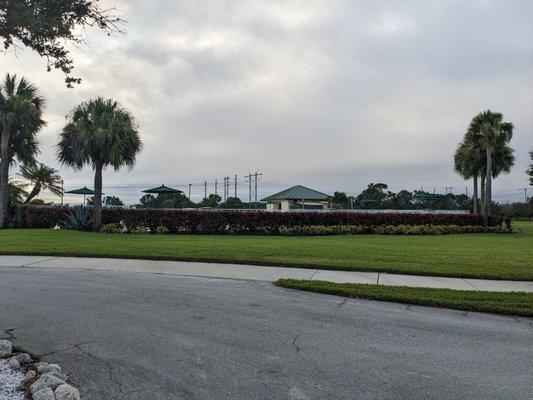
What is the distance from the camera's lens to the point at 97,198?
2170 centimetres

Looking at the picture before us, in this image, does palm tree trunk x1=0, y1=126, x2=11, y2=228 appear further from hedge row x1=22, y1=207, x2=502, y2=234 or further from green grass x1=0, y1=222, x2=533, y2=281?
green grass x1=0, y1=222, x2=533, y2=281

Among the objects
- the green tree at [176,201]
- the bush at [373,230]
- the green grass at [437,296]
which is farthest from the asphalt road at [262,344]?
the green tree at [176,201]

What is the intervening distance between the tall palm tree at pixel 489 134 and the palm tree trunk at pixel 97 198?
23.6 meters

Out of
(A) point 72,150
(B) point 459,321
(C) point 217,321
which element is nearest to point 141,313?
(C) point 217,321

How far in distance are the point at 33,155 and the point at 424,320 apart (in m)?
25.9

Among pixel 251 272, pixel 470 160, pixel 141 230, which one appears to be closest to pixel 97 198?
pixel 141 230

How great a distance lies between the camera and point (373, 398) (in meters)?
3.78

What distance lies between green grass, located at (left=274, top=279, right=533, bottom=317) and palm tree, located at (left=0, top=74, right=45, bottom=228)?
2071 cm

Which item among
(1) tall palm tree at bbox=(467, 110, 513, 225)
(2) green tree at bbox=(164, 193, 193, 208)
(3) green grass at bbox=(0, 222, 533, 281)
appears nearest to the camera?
(3) green grass at bbox=(0, 222, 533, 281)

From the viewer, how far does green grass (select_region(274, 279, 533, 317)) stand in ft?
22.4

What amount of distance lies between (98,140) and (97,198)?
2932mm

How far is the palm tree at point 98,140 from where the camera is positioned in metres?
20.6

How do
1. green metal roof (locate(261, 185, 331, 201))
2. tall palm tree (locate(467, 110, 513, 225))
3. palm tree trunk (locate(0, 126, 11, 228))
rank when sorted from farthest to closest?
green metal roof (locate(261, 185, 331, 201)), tall palm tree (locate(467, 110, 513, 225)), palm tree trunk (locate(0, 126, 11, 228))

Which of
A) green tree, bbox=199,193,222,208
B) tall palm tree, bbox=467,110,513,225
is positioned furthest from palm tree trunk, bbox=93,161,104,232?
green tree, bbox=199,193,222,208
